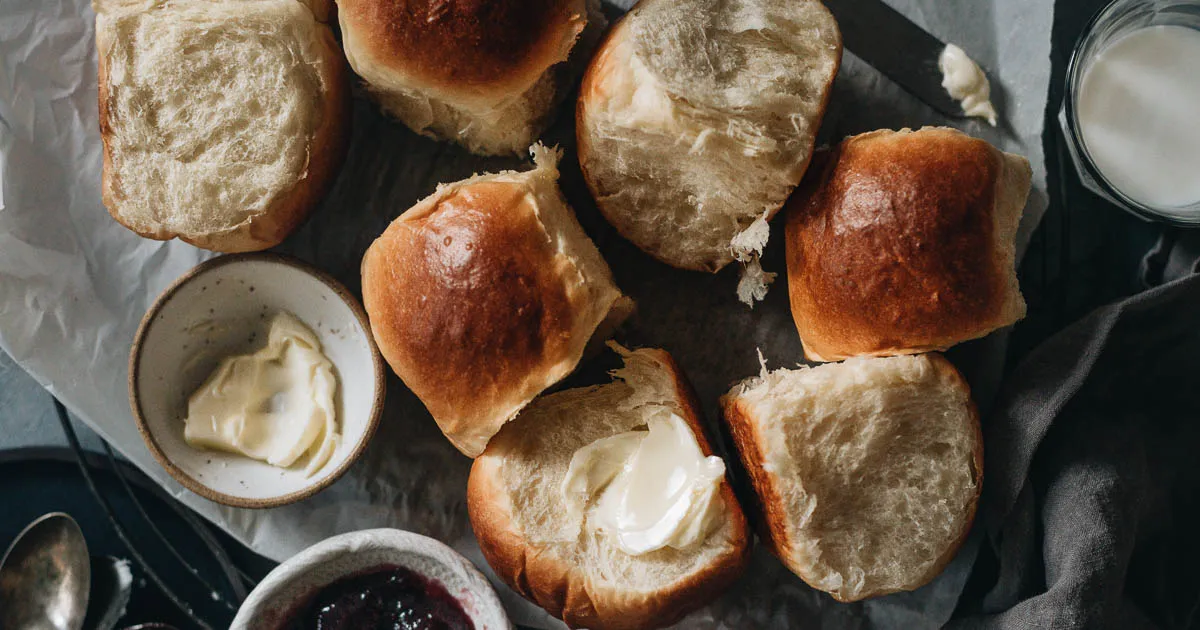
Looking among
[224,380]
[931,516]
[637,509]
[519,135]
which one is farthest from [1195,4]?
[224,380]

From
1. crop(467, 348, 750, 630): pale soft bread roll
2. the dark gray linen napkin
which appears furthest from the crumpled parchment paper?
crop(467, 348, 750, 630): pale soft bread roll

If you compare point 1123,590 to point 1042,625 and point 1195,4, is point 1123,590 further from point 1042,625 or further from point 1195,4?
point 1195,4

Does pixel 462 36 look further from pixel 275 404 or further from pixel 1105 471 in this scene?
pixel 1105 471

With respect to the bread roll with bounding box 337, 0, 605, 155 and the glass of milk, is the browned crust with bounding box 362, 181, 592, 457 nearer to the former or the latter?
the bread roll with bounding box 337, 0, 605, 155

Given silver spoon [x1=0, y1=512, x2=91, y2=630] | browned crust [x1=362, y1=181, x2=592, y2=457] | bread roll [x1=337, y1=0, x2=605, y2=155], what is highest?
bread roll [x1=337, y1=0, x2=605, y2=155]

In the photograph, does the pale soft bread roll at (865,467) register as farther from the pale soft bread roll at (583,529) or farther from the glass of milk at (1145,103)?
the glass of milk at (1145,103)
